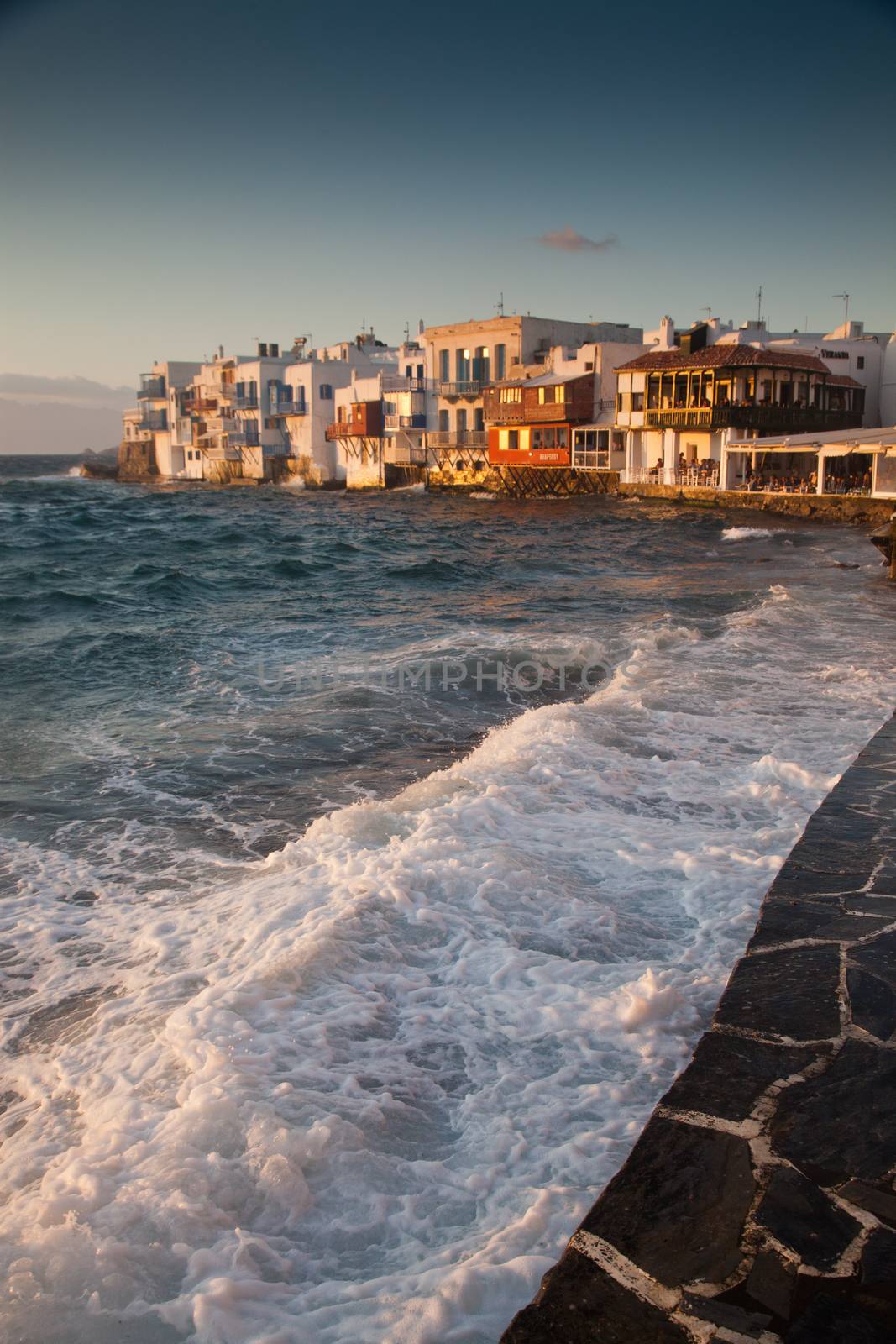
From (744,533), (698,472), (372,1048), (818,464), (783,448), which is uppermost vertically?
(783,448)

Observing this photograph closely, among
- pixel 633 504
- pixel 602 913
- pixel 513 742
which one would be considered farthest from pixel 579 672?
pixel 633 504

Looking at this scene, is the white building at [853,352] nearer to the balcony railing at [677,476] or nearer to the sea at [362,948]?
the balcony railing at [677,476]

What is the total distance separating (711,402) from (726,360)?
6.65 feet

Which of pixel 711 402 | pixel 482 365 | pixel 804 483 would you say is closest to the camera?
pixel 804 483

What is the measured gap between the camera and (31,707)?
1212cm

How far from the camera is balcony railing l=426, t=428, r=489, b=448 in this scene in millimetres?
63469

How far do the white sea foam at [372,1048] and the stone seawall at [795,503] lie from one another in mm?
33008

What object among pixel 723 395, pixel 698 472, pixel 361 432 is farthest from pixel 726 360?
pixel 361 432

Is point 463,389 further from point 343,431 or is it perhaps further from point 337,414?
point 337,414

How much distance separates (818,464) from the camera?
4247cm

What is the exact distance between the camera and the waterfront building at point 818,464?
37.0 meters

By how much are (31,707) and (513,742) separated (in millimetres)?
6561

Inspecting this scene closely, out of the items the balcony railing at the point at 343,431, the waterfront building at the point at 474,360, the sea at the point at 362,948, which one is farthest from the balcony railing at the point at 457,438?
the sea at the point at 362,948

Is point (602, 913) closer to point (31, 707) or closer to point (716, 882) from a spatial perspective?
point (716, 882)
